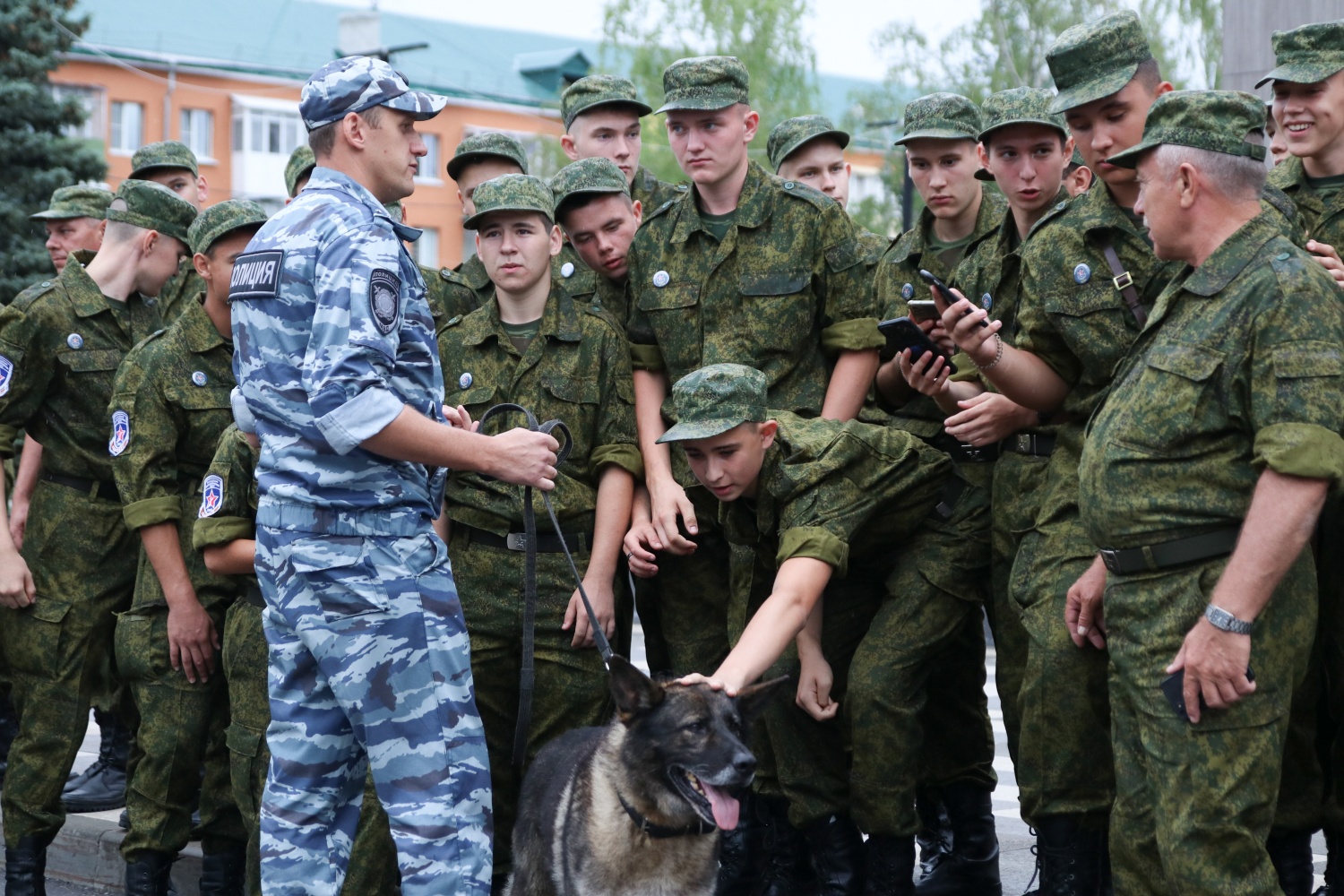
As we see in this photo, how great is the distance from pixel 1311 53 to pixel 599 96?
10.6 ft

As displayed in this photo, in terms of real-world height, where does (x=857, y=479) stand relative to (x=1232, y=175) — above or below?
below

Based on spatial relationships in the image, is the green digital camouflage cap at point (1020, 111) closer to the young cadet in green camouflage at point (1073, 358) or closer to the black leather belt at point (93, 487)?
the young cadet in green camouflage at point (1073, 358)

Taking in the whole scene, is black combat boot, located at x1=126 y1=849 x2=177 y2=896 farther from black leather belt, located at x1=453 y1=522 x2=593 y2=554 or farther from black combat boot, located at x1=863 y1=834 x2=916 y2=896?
black combat boot, located at x1=863 y1=834 x2=916 y2=896

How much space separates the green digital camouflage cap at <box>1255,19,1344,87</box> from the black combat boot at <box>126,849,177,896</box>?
15.9 feet

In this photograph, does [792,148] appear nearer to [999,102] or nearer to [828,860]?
[999,102]

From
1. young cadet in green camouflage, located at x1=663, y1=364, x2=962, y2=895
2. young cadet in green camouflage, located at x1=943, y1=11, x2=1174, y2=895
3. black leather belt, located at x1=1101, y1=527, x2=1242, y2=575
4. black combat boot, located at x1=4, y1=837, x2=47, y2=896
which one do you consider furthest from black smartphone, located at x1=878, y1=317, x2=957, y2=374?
black combat boot, located at x1=4, y1=837, x2=47, y2=896

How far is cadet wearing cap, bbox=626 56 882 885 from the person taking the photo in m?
5.84

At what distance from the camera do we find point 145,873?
598 centimetres

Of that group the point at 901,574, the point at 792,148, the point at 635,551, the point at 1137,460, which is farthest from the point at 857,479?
the point at 792,148

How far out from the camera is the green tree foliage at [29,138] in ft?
57.6

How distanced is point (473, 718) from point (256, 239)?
146cm

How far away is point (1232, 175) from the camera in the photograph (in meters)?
4.07

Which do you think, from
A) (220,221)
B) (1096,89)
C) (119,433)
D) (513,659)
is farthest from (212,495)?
(1096,89)

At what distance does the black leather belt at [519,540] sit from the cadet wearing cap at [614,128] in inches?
74.8
